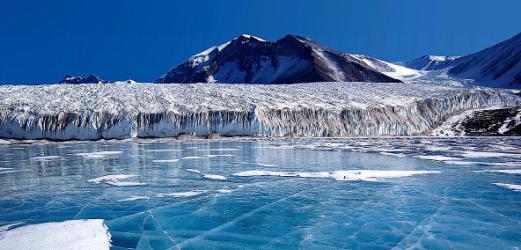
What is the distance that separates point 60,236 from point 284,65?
12021 centimetres

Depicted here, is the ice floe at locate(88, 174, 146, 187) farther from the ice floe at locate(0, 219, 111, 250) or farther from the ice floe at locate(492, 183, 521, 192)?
the ice floe at locate(492, 183, 521, 192)

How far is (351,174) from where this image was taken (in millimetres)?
15328

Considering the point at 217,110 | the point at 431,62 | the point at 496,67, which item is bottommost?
the point at 217,110

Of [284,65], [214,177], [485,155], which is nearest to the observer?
[214,177]

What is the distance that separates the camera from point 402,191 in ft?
40.2

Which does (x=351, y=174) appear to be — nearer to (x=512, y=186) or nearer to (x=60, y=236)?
(x=512, y=186)

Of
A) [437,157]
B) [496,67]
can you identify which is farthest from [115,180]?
[496,67]

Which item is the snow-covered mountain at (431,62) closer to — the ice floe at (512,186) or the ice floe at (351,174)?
the ice floe at (351,174)

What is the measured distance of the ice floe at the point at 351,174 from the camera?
14.7 meters

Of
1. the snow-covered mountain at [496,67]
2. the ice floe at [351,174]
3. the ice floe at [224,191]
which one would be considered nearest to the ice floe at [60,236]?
the ice floe at [224,191]

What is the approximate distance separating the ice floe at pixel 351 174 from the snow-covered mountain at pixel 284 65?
87852 millimetres

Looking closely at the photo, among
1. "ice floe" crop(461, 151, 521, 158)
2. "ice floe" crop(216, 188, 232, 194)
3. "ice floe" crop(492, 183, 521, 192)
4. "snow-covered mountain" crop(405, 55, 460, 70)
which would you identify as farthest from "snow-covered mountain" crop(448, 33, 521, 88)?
"ice floe" crop(216, 188, 232, 194)

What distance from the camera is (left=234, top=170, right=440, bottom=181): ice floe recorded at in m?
14.7

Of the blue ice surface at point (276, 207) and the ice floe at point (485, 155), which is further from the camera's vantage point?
the ice floe at point (485, 155)
